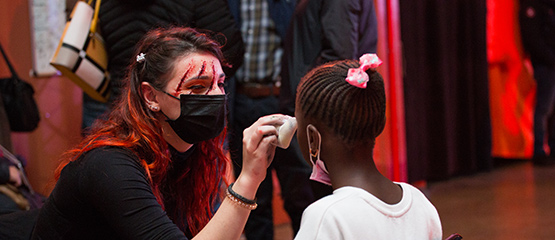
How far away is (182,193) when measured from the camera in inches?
69.3

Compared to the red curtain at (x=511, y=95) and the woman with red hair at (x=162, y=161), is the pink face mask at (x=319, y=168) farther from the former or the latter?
the red curtain at (x=511, y=95)

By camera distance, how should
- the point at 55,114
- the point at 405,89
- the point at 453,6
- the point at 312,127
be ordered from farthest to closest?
the point at 453,6 < the point at 405,89 < the point at 55,114 < the point at 312,127

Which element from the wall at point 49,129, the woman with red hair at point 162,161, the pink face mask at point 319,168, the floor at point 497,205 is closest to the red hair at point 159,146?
the woman with red hair at point 162,161

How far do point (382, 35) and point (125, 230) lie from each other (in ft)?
9.19

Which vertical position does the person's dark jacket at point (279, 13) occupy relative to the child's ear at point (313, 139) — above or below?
above

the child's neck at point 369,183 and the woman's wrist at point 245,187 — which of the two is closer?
the child's neck at point 369,183

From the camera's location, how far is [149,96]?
5.37 ft

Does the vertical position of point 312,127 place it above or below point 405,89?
above

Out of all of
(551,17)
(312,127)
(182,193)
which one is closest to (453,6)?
(551,17)

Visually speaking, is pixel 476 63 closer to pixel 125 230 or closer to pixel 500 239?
pixel 500 239

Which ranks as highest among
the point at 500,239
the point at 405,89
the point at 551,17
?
the point at 551,17

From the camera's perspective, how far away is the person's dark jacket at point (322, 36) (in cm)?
240

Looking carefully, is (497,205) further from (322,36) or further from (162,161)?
(162,161)

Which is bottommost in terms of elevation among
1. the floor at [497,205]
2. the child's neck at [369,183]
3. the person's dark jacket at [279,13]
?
the floor at [497,205]
